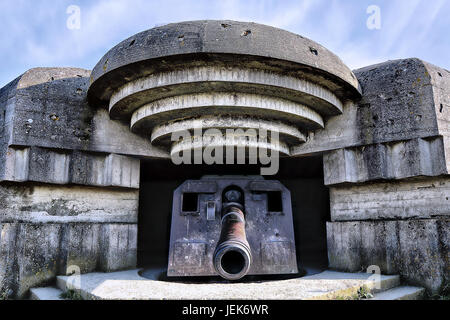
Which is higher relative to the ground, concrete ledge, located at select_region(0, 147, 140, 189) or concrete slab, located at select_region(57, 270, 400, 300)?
concrete ledge, located at select_region(0, 147, 140, 189)

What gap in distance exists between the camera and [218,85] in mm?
4102

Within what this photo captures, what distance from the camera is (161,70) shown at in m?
4.11

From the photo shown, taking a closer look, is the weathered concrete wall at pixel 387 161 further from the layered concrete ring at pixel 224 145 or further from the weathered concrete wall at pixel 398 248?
the layered concrete ring at pixel 224 145

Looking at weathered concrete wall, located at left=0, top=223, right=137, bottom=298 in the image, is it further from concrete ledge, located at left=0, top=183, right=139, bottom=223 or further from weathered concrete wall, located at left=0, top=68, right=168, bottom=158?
weathered concrete wall, located at left=0, top=68, right=168, bottom=158

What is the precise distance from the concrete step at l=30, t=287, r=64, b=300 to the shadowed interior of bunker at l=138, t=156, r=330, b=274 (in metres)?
2.41

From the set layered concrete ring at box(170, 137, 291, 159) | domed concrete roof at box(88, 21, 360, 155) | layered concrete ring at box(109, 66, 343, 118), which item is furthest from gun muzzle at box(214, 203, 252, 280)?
layered concrete ring at box(109, 66, 343, 118)

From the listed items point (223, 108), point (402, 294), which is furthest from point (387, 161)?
point (223, 108)

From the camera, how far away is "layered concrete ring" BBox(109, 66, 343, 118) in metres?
4.00

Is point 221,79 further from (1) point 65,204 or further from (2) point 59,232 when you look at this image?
(2) point 59,232

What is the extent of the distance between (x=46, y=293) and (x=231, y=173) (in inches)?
145

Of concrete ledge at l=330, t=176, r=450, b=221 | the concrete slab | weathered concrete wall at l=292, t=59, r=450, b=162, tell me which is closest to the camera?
the concrete slab
